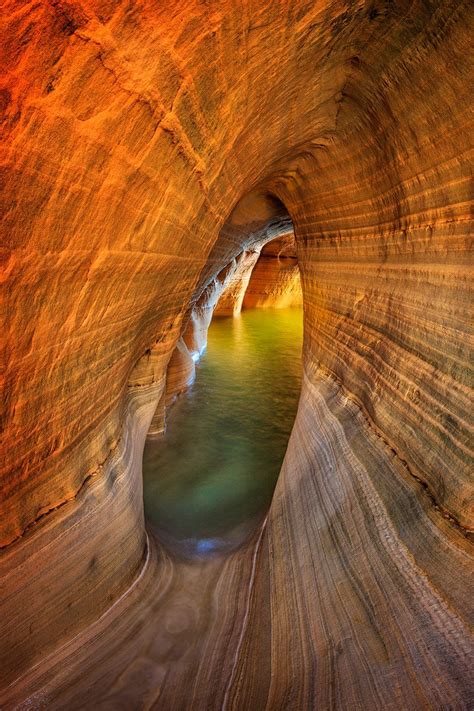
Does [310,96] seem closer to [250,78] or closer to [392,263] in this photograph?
[250,78]

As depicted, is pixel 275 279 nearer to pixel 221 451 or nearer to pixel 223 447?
pixel 223 447

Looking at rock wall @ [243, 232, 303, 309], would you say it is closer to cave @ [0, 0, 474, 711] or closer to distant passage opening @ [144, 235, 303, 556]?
distant passage opening @ [144, 235, 303, 556]

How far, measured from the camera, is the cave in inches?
59.4

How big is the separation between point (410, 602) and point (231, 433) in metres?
5.44

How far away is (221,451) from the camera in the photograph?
21.5 ft

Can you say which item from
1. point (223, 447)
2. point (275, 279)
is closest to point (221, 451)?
point (223, 447)

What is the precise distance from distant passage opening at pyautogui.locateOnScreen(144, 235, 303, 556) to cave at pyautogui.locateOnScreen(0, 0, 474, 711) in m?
0.91

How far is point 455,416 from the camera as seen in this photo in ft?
7.04

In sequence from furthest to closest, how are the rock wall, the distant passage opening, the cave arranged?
1. the rock wall
2. the distant passage opening
3. the cave

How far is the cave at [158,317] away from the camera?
4.95 feet

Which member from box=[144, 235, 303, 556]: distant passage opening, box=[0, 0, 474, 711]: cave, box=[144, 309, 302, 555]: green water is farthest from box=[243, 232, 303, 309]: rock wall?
box=[0, 0, 474, 711]: cave

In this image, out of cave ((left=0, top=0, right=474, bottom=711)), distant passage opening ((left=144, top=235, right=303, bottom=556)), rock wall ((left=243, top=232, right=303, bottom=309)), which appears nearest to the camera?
cave ((left=0, top=0, right=474, bottom=711))

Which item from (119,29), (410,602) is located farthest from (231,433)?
(119,29)

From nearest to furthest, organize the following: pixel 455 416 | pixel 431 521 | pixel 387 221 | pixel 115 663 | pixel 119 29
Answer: pixel 119 29
pixel 431 521
pixel 455 416
pixel 115 663
pixel 387 221
